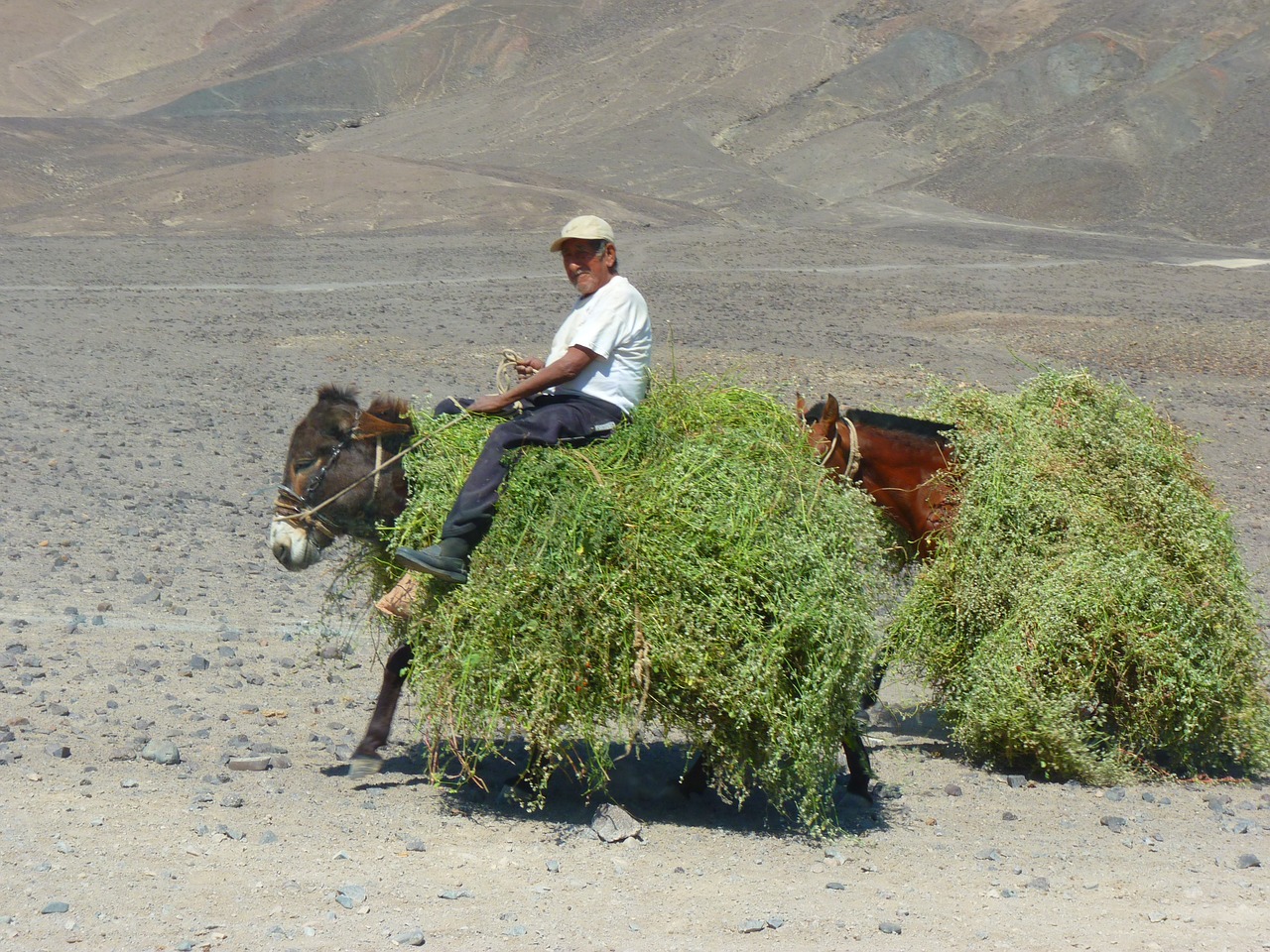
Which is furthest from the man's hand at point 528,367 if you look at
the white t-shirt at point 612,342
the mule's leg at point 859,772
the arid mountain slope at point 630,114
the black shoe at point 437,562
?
the arid mountain slope at point 630,114

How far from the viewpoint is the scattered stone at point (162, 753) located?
6.11 meters

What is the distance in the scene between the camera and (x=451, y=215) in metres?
34.7

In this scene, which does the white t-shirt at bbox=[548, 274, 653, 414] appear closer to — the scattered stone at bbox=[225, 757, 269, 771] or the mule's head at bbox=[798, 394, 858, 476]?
the mule's head at bbox=[798, 394, 858, 476]

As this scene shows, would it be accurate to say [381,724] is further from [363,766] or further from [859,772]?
[859,772]

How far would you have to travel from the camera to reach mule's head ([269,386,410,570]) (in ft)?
19.4

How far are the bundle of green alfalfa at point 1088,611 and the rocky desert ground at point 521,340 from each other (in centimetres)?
31

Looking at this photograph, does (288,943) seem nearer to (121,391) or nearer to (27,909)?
(27,909)

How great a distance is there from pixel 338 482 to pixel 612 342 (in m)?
1.34

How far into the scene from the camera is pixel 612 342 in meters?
5.73

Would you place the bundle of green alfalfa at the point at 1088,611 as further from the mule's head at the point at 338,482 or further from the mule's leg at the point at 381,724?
the mule's head at the point at 338,482

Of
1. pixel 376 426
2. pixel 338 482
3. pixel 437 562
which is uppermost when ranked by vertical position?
pixel 376 426

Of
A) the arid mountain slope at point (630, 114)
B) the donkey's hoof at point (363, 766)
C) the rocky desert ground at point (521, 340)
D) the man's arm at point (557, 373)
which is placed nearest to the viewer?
the rocky desert ground at point (521, 340)

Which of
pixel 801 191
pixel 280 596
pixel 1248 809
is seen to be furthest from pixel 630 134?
pixel 1248 809

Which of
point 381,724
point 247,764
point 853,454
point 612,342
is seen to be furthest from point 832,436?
point 247,764
